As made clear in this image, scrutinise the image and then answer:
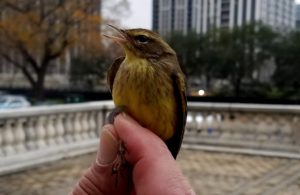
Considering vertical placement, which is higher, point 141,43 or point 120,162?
point 141,43

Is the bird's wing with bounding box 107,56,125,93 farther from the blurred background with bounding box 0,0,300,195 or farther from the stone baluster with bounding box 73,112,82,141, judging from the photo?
the stone baluster with bounding box 73,112,82,141

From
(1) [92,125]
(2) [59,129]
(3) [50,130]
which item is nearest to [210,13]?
(1) [92,125]

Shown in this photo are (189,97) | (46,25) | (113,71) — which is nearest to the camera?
(113,71)

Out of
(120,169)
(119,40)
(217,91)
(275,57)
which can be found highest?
(119,40)

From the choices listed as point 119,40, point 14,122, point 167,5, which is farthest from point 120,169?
point 167,5

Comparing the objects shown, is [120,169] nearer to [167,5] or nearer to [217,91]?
[217,91]

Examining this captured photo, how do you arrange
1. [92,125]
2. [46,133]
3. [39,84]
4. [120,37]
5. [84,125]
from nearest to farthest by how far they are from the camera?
[120,37] < [46,133] < [84,125] < [92,125] < [39,84]

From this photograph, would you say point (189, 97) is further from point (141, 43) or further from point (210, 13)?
point (210, 13)
